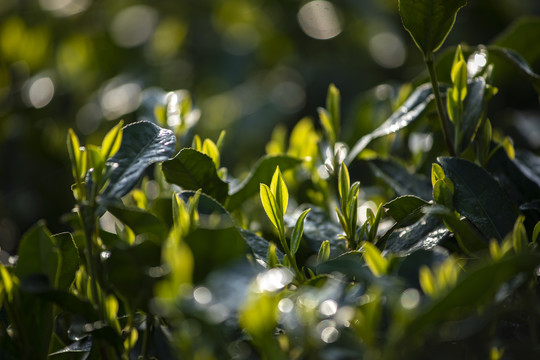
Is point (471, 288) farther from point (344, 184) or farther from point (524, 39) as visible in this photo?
point (524, 39)

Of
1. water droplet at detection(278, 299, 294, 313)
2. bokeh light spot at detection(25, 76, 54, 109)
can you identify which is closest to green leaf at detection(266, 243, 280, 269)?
water droplet at detection(278, 299, 294, 313)

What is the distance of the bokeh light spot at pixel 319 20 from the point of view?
3.10 metres

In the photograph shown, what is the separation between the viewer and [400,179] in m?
1.00

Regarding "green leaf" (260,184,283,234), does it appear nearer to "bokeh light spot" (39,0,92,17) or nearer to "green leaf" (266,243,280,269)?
A: "green leaf" (266,243,280,269)

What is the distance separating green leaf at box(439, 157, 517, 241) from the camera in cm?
78

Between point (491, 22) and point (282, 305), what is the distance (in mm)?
2524

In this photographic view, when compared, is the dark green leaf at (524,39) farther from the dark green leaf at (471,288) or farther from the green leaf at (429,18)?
the dark green leaf at (471,288)

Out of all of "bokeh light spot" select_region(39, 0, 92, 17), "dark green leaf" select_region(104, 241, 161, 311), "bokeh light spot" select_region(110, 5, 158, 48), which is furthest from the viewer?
"bokeh light spot" select_region(39, 0, 92, 17)

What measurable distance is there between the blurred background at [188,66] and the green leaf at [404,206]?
4.06ft

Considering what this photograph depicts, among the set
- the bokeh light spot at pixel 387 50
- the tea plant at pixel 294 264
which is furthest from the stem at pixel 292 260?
the bokeh light spot at pixel 387 50

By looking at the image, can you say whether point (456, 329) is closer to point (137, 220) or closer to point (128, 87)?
point (137, 220)

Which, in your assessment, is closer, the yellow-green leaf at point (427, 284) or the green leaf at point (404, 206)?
the yellow-green leaf at point (427, 284)

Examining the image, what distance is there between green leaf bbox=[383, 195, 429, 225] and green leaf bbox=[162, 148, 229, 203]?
26 cm

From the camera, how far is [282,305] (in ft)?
2.09
